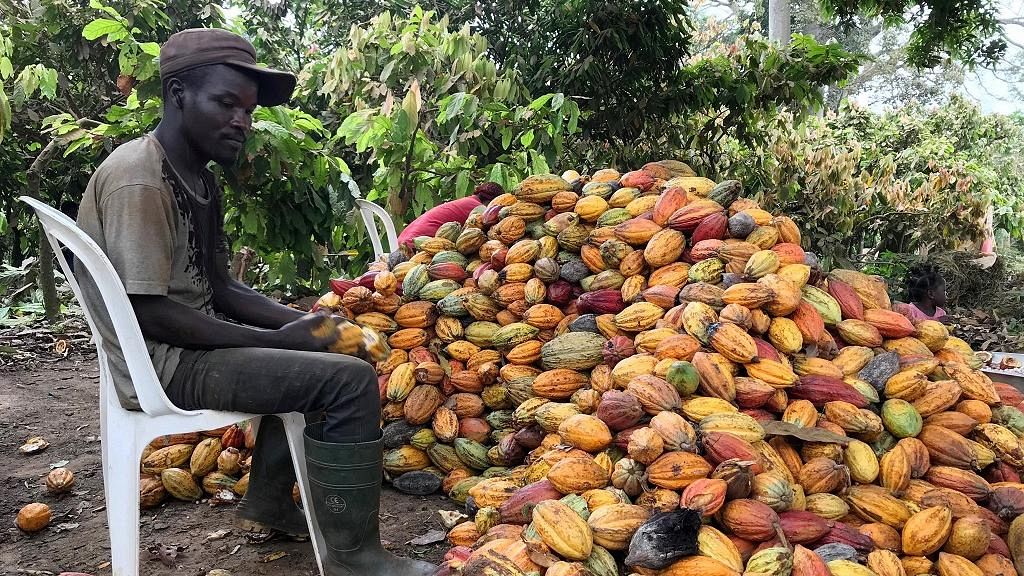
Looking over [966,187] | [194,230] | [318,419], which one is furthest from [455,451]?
[966,187]

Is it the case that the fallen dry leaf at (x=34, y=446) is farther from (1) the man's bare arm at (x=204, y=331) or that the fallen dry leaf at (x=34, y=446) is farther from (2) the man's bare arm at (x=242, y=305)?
(1) the man's bare arm at (x=204, y=331)

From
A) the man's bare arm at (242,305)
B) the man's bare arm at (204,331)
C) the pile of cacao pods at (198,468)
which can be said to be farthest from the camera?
the pile of cacao pods at (198,468)

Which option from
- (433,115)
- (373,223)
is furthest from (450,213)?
(433,115)

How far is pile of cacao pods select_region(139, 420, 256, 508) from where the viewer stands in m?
2.87

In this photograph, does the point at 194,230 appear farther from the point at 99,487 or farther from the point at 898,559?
the point at 898,559

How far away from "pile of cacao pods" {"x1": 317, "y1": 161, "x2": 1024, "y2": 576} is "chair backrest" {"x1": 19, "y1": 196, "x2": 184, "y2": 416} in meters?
0.62

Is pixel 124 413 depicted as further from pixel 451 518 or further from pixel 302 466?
pixel 451 518

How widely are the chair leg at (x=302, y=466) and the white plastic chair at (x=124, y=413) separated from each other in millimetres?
212

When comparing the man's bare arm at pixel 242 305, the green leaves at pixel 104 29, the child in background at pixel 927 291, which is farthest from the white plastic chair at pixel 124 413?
the child in background at pixel 927 291

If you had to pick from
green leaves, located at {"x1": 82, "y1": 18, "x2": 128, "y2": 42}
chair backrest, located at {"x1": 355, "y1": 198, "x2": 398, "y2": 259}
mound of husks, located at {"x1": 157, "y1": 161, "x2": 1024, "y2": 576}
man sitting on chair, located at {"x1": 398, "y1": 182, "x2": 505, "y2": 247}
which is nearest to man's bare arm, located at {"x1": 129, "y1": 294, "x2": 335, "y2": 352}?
mound of husks, located at {"x1": 157, "y1": 161, "x2": 1024, "y2": 576}

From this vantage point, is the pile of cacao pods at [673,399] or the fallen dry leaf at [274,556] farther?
the fallen dry leaf at [274,556]

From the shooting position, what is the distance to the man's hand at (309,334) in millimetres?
2146

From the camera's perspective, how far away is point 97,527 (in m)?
2.70

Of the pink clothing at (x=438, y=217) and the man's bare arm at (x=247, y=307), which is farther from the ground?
the pink clothing at (x=438, y=217)
